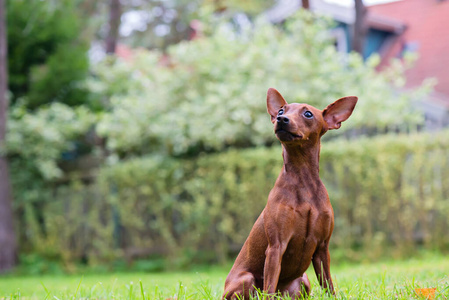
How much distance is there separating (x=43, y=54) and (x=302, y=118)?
1070 centimetres

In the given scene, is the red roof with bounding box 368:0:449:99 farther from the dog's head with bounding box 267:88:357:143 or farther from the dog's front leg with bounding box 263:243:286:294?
the dog's front leg with bounding box 263:243:286:294

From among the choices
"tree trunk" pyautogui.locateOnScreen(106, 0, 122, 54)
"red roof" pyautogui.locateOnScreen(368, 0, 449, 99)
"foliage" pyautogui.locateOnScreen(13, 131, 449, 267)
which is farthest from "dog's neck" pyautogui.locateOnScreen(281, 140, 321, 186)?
"tree trunk" pyautogui.locateOnScreen(106, 0, 122, 54)

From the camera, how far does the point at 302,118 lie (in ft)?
9.42

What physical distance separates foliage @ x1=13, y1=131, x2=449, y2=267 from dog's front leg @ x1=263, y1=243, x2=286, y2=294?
19.9 feet

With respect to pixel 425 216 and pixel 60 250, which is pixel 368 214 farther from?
pixel 60 250

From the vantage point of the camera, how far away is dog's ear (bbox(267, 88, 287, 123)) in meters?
3.19

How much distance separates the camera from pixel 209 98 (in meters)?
9.39

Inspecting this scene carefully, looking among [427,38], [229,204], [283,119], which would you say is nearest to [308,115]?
[283,119]

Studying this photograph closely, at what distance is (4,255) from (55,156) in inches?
88.6

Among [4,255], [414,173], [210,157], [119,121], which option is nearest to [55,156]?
[119,121]

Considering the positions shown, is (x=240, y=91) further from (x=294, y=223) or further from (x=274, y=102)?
(x=294, y=223)

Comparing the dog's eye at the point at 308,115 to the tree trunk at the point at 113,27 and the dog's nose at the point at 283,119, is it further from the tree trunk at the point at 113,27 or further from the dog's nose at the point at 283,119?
the tree trunk at the point at 113,27

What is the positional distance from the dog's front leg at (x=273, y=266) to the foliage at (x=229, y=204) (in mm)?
6075

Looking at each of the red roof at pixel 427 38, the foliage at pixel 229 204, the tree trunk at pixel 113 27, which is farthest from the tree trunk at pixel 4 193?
the red roof at pixel 427 38
